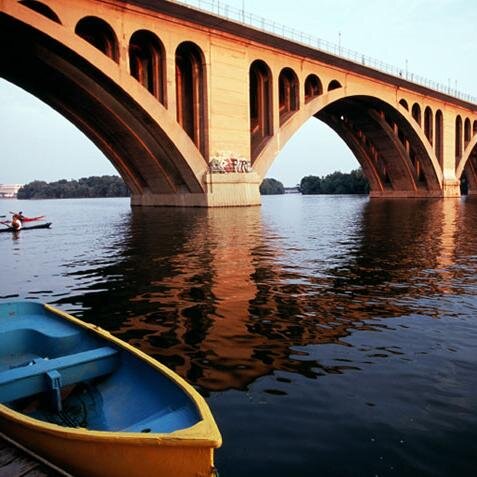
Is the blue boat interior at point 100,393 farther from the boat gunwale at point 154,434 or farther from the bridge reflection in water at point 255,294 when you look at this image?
the bridge reflection in water at point 255,294

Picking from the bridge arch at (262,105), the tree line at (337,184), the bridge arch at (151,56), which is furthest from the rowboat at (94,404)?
the tree line at (337,184)

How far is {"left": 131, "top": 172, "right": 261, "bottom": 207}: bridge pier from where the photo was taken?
4353 centimetres

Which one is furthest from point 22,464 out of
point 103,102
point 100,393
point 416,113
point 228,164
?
point 416,113

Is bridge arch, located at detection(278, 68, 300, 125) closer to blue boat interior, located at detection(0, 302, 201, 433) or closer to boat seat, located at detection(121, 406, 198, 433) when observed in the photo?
blue boat interior, located at detection(0, 302, 201, 433)

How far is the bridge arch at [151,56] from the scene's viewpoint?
39406mm

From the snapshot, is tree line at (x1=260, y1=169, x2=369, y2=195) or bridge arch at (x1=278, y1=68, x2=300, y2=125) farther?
tree line at (x1=260, y1=169, x2=369, y2=195)

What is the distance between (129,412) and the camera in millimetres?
4539

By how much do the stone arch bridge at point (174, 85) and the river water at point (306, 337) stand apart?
2166cm

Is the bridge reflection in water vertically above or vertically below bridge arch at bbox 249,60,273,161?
below

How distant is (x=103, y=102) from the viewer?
3909 cm

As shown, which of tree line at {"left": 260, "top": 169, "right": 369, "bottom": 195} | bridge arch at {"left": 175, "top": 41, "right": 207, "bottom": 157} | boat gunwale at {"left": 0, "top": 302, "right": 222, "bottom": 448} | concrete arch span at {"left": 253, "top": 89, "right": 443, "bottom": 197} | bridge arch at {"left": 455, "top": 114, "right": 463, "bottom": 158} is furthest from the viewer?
tree line at {"left": 260, "top": 169, "right": 369, "bottom": 195}

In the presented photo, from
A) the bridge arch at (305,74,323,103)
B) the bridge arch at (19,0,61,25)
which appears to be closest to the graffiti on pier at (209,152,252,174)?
the bridge arch at (305,74,323,103)

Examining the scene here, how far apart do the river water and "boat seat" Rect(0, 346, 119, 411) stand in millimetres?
1372

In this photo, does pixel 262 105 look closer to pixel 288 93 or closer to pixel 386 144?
pixel 288 93
